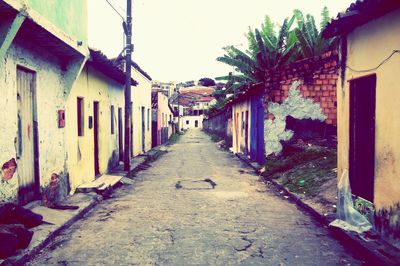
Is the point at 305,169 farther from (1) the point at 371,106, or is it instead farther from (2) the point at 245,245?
(2) the point at 245,245

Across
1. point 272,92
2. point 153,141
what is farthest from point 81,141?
point 153,141

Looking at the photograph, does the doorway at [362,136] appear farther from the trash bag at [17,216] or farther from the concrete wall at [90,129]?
the concrete wall at [90,129]

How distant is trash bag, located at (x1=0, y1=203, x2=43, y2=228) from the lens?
516 centimetres

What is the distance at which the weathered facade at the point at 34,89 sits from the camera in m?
5.72

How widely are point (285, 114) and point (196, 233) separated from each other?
814 centimetres

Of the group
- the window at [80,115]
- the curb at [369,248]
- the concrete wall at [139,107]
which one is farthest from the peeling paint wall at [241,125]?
the curb at [369,248]

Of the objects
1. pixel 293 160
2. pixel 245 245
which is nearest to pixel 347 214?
pixel 245 245

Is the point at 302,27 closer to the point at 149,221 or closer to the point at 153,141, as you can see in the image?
the point at 149,221

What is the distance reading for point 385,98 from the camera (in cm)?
527

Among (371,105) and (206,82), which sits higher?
(206,82)

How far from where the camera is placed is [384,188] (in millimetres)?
5281

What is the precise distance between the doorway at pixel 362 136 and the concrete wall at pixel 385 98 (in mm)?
245

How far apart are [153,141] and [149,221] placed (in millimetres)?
21010

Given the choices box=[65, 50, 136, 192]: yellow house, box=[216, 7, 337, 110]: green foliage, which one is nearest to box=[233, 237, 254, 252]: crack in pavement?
box=[65, 50, 136, 192]: yellow house
